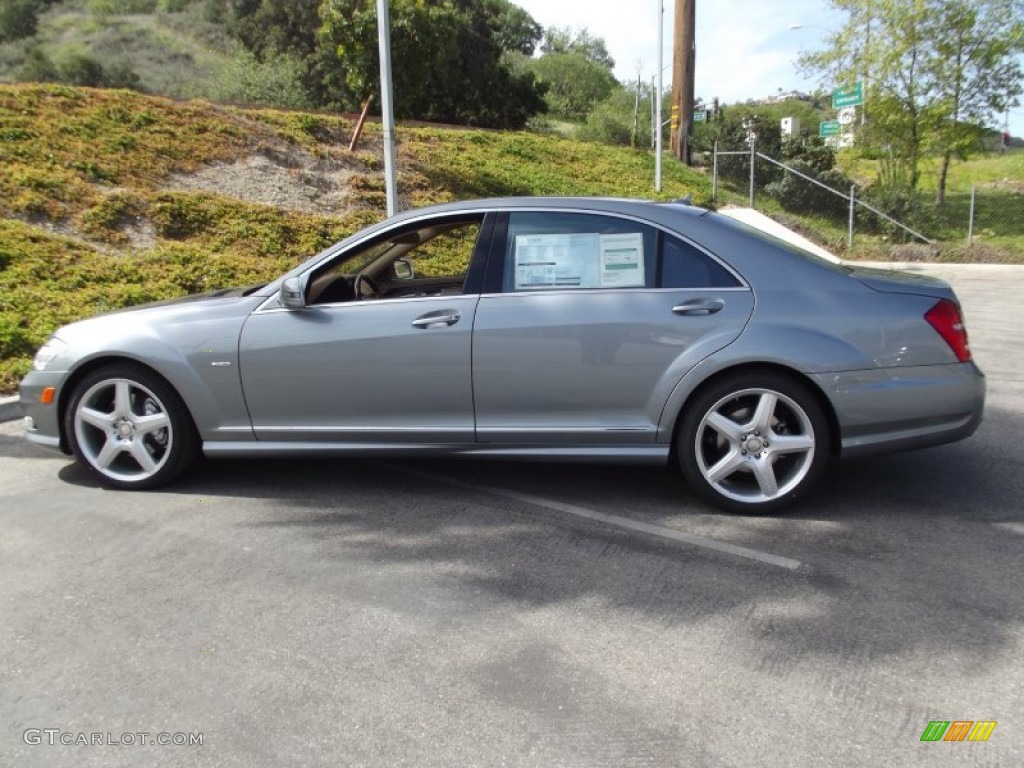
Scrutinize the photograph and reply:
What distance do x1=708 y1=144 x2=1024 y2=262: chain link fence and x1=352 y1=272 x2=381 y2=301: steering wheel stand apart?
17.2 m

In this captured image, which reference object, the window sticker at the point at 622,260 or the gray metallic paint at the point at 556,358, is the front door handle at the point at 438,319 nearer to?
the gray metallic paint at the point at 556,358

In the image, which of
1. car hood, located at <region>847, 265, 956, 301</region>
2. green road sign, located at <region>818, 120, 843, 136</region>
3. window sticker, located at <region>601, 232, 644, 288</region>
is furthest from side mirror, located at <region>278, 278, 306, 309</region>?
green road sign, located at <region>818, 120, 843, 136</region>

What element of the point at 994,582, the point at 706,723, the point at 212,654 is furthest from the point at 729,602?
the point at 212,654

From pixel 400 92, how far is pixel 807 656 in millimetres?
18849

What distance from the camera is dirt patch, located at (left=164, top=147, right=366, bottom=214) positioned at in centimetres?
1300

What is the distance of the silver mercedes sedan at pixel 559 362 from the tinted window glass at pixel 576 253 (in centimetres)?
1

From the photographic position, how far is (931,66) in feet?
78.8

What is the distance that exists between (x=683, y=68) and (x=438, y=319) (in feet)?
82.4

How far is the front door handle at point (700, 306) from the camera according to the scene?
4.05 m

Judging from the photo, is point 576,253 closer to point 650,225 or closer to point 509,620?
point 650,225

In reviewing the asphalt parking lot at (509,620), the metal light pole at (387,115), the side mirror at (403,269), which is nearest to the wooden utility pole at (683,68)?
the metal light pole at (387,115)

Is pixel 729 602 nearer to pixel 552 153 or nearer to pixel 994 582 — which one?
pixel 994 582

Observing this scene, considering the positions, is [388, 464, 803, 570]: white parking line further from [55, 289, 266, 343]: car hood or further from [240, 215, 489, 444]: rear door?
[55, 289, 266, 343]: car hood

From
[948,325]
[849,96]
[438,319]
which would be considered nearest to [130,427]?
[438,319]
